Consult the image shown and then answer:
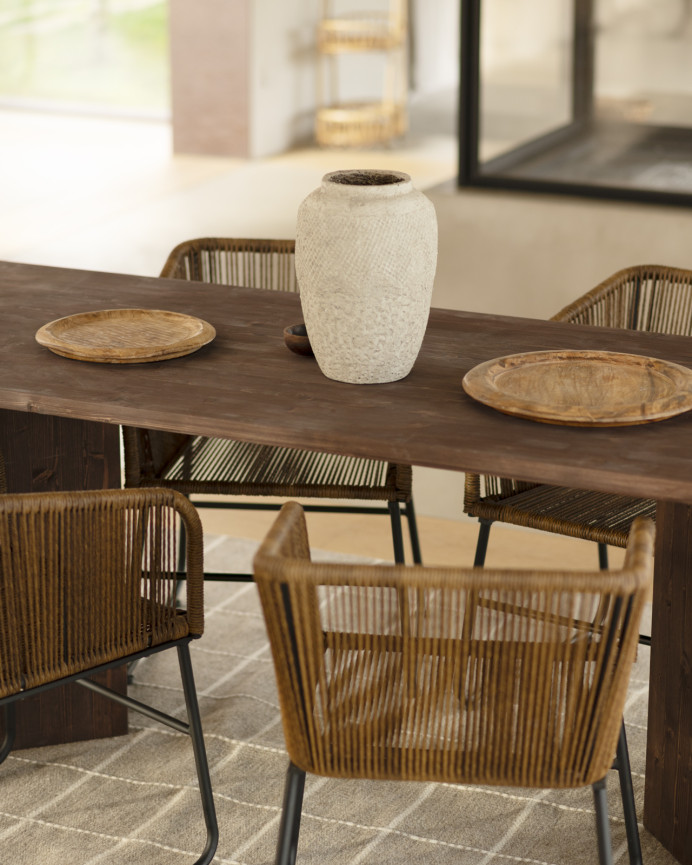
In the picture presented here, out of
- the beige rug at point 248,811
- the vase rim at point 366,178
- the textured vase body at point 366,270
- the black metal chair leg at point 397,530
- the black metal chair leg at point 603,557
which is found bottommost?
the beige rug at point 248,811

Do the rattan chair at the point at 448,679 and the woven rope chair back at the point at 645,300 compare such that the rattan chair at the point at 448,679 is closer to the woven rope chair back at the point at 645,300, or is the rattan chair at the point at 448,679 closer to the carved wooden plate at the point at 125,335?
the carved wooden plate at the point at 125,335

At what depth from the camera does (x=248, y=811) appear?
2234 millimetres

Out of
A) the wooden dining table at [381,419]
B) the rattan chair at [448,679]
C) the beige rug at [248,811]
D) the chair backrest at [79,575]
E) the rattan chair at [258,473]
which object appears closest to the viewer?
the rattan chair at [448,679]

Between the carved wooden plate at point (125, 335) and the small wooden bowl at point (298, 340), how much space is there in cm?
14

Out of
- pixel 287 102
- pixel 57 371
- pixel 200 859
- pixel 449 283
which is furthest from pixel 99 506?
pixel 287 102

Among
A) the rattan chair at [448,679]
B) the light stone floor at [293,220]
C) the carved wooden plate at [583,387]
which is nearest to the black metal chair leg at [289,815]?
the rattan chair at [448,679]

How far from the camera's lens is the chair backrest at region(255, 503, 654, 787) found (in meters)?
1.43

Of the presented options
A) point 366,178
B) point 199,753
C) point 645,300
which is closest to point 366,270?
point 366,178

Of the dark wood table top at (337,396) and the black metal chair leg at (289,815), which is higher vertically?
the dark wood table top at (337,396)

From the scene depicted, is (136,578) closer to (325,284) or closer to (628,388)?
(325,284)

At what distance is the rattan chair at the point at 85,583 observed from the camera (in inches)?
66.0

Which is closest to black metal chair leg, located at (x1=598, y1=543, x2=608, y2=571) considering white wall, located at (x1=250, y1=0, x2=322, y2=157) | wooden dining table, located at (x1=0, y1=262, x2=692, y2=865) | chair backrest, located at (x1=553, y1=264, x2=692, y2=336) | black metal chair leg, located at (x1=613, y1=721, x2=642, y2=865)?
chair backrest, located at (x1=553, y1=264, x2=692, y2=336)

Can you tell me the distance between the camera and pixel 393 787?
2.30m

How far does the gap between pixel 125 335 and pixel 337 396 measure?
0.47 metres
